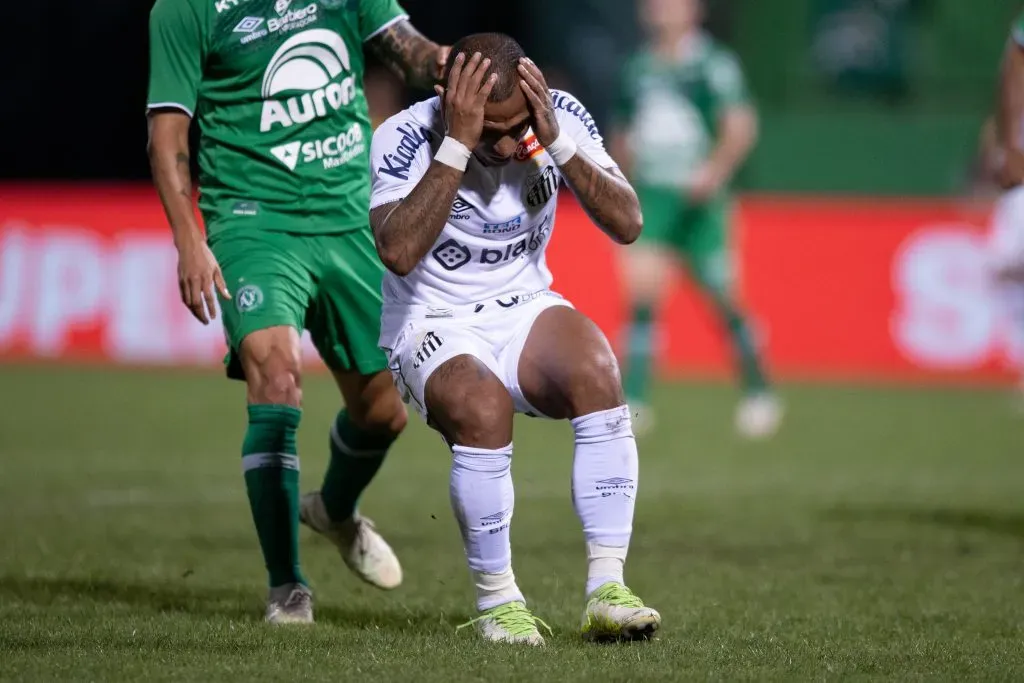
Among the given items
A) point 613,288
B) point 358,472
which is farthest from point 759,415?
point 358,472

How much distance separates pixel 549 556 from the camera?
21.7ft

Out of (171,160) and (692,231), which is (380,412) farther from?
(692,231)

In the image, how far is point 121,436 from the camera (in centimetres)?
1084

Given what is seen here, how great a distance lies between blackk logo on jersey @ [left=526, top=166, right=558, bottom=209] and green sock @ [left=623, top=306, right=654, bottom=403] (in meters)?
6.94

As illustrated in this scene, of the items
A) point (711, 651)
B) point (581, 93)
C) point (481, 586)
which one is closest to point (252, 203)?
point (481, 586)

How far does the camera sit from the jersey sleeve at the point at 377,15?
19.3 feet

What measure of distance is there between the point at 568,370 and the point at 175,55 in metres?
1.87

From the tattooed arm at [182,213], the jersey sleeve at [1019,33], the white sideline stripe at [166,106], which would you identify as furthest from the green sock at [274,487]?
the jersey sleeve at [1019,33]

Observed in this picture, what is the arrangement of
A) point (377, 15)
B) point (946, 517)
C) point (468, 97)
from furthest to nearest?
point (946, 517)
point (377, 15)
point (468, 97)

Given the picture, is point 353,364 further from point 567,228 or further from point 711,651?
A: point 567,228

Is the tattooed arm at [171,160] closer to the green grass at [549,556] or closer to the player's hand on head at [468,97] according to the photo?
the player's hand on head at [468,97]

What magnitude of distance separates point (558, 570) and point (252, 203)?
1.89 meters

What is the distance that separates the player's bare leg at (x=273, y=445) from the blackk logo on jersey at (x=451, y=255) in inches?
26.5

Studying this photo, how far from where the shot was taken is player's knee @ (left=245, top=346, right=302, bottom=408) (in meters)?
5.29
